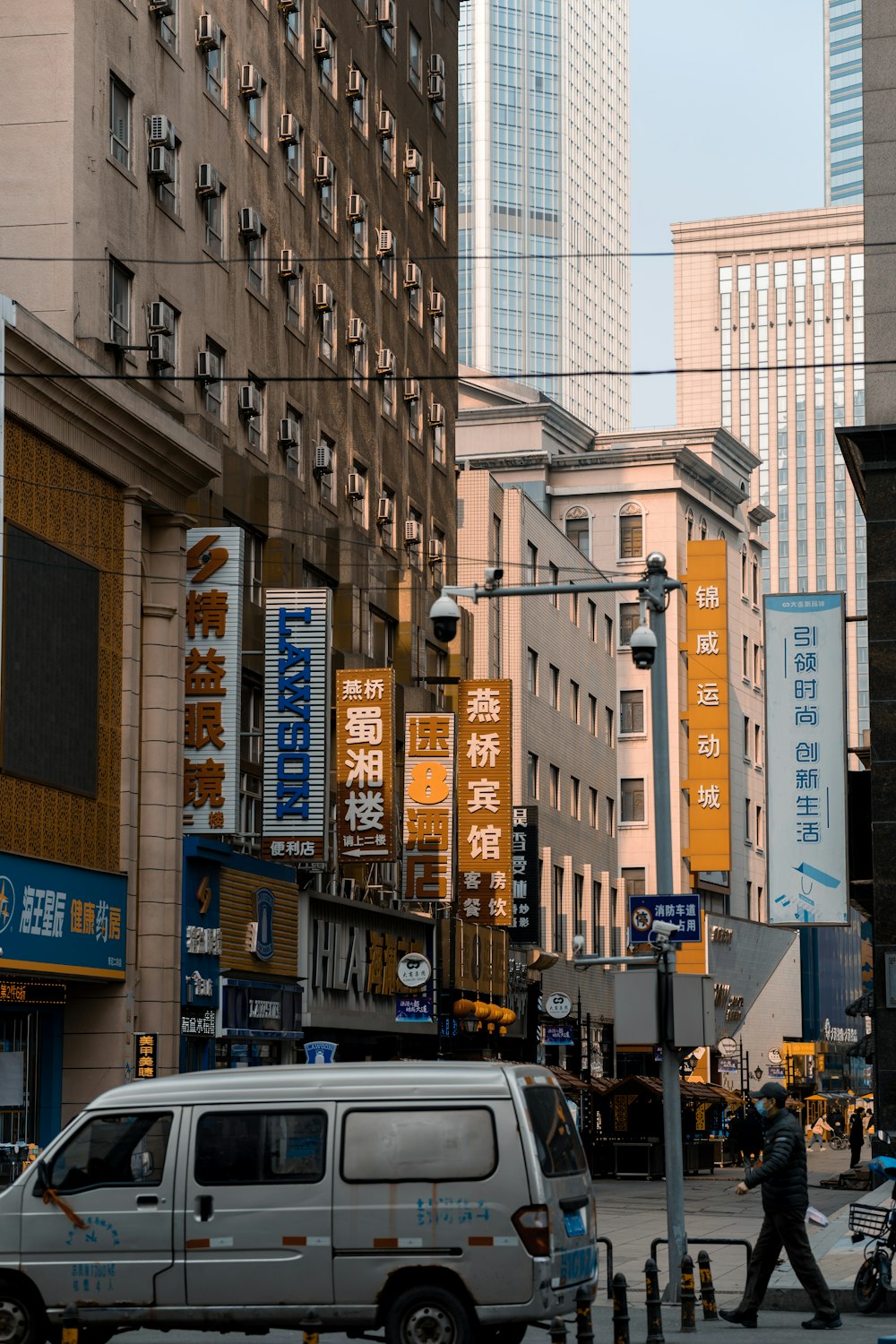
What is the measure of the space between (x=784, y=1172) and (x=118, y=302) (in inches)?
700

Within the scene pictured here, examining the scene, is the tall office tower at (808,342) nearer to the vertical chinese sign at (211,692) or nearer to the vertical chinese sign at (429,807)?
the vertical chinese sign at (429,807)

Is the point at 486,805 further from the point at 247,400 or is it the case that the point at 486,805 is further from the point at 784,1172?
the point at 784,1172

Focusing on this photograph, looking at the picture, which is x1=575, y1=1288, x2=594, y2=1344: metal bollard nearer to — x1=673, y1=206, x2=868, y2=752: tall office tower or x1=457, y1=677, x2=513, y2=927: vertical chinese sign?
x1=457, y1=677, x2=513, y2=927: vertical chinese sign

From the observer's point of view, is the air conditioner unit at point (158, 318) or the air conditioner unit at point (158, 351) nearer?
the air conditioner unit at point (158, 351)

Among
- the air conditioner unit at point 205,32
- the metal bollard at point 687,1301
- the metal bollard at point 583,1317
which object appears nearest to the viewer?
the metal bollard at point 583,1317

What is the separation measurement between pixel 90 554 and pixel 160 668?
276cm

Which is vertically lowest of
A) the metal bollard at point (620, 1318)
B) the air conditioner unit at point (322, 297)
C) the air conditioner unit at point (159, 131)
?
the metal bollard at point (620, 1318)

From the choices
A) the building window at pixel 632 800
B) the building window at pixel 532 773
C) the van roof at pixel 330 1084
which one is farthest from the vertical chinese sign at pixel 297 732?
the building window at pixel 632 800

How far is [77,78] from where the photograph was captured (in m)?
29.0

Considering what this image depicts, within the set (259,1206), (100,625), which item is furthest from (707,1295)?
(100,625)

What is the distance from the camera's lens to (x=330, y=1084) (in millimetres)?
15141

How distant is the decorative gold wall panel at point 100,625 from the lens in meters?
25.6

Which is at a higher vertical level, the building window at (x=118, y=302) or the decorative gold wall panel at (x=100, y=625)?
the building window at (x=118, y=302)

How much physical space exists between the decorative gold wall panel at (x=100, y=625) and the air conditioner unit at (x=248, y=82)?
11.1m
